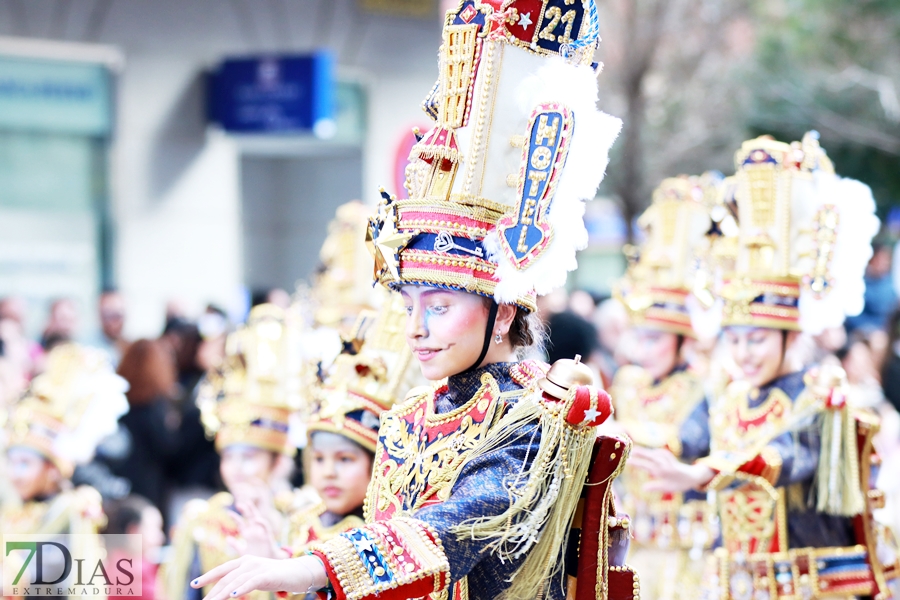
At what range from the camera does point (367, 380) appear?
446cm

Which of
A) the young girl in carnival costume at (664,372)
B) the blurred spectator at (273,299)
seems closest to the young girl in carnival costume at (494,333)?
the young girl in carnival costume at (664,372)

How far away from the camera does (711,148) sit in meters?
19.3

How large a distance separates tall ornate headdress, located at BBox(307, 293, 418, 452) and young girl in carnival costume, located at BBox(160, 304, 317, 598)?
1.09m

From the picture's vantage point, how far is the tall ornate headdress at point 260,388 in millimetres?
5629

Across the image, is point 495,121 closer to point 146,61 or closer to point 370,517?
point 370,517

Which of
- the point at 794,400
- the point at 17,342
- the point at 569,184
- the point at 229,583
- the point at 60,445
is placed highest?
the point at 569,184

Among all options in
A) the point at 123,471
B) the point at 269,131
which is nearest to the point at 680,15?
the point at 269,131

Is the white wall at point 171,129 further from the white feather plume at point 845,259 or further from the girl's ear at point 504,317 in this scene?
the girl's ear at point 504,317

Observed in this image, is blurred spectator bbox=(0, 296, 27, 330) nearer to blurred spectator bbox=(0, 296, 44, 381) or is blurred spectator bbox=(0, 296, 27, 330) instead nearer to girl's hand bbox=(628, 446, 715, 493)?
blurred spectator bbox=(0, 296, 44, 381)

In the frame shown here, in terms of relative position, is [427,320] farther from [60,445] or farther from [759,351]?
[60,445]

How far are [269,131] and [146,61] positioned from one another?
4.37ft

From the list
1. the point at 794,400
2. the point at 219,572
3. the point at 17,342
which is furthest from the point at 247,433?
→ the point at 17,342

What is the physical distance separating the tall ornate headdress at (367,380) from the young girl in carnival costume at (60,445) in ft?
6.59

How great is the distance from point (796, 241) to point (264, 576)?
11.7ft
